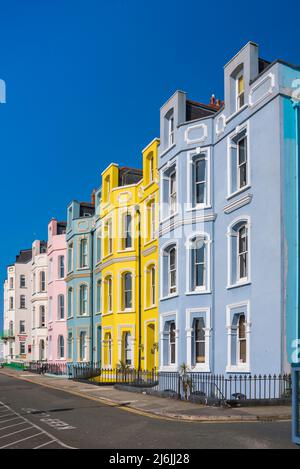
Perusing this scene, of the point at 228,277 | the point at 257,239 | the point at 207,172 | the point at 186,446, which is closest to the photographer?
the point at 186,446


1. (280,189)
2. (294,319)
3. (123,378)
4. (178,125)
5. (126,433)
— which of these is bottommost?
(123,378)

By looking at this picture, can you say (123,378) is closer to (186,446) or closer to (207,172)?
(207,172)

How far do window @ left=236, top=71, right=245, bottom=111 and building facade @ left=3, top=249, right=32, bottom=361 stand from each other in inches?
1979

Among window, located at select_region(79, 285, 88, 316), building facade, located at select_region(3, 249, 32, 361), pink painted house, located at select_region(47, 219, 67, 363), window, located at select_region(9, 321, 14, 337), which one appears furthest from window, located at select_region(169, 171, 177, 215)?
window, located at select_region(9, 321, 14, 337)

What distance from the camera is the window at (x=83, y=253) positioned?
42375 mm

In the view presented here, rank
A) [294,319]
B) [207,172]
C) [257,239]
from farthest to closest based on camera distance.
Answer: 1. [207,172]
2. [257,239]
3. [294,319]

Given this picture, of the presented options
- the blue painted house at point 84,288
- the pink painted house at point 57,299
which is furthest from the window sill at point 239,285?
the pink painted house at point 57,299

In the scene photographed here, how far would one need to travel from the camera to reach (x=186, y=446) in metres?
11.7

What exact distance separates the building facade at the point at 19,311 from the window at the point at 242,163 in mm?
49504

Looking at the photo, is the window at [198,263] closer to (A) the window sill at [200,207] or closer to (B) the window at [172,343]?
(A) the window sill at [200,207]

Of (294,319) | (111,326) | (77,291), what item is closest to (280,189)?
(294,319)

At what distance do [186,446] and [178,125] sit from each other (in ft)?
58.4

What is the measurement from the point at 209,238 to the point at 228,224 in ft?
5.01

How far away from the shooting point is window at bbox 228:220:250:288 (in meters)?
23.3
